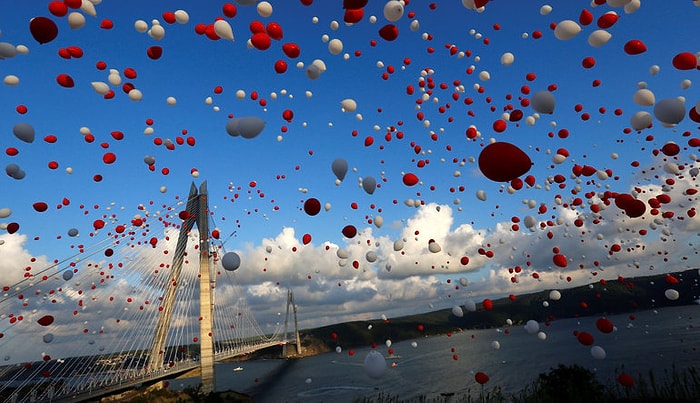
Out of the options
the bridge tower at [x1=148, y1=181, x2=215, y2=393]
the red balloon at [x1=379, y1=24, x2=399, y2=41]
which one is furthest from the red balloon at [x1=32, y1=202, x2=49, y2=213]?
the bridge tower at [x1=148, y1=181, x2=215, y2=393]

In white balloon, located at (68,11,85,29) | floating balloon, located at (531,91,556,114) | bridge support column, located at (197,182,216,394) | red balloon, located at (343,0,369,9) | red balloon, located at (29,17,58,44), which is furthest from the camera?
bridge support column, located at (197,182,216,394)

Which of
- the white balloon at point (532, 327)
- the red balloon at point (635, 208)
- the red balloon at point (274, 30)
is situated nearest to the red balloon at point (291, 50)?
the red balloon at point (274, 30)

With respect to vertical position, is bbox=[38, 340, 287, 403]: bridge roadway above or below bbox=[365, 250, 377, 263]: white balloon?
below

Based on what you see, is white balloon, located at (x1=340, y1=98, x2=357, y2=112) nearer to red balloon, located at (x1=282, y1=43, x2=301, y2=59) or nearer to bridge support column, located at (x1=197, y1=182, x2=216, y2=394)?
red balloon, located at (x1=282, y1=43, x2=301, y2=59)

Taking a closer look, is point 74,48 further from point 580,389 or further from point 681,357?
point 681,357

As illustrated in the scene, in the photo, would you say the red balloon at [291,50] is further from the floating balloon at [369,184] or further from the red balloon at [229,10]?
the floating balloon at [369,184]

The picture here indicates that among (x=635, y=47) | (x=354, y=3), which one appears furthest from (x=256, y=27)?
(x=635, y=47)
